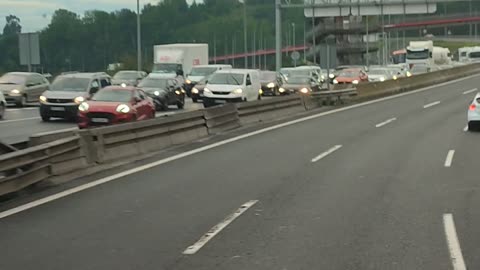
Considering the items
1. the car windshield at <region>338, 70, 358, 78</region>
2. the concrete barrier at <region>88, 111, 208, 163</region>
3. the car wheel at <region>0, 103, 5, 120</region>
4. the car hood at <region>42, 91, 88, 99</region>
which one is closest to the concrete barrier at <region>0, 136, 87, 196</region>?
the concrete barrier at <region>88, 111, 208, 163</region>

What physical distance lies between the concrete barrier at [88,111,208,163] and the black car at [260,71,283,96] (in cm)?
2215

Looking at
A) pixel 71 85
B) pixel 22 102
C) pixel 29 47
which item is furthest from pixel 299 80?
pixel 71 85

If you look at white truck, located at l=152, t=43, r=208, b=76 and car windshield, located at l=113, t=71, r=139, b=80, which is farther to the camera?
white truck, located at l=152, t=43, r=208, b=76

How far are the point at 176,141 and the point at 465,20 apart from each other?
374ft

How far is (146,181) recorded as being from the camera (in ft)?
42.9

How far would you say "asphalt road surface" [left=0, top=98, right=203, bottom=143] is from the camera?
73.8 feet

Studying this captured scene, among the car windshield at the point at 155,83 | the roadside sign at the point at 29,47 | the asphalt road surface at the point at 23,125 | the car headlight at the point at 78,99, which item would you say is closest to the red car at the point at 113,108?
the asphalt road surface at the point at 23,125

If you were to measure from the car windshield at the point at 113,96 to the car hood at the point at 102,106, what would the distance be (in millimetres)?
454

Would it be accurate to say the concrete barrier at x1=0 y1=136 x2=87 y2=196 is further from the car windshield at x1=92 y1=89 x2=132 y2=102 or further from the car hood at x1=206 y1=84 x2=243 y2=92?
the car hood at x1=206 y1=84 x2=243 y2=92

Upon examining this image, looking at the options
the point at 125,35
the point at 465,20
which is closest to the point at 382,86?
the point at 125,35

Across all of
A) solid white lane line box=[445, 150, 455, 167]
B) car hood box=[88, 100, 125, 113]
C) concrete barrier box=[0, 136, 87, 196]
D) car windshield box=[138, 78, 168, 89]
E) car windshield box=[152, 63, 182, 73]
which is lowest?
solid white lane line box=[445, 150, 455, 167]

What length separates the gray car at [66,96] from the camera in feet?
89.4

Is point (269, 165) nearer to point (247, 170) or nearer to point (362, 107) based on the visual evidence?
point (247, 170)

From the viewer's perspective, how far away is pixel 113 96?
2431 cm
